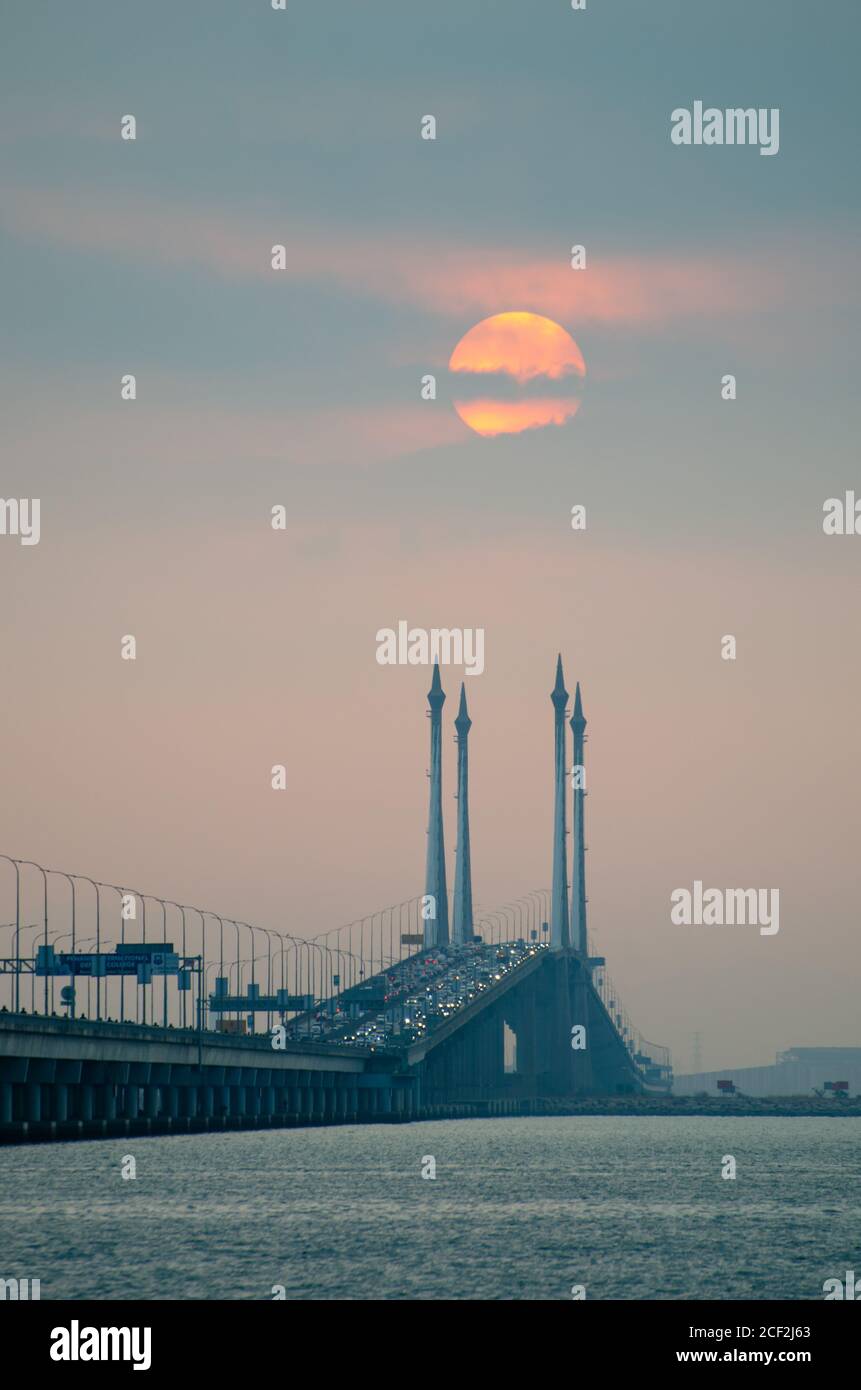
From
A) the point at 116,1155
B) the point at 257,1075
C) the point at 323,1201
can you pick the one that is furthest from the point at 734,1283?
the point at 257,1075

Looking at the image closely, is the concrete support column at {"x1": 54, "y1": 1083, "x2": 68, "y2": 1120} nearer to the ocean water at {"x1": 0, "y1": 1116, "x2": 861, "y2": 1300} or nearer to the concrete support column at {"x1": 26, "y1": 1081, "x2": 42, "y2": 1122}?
the concrete support column at {"x1": 26, "y1": 1081, "x2": 42, "y2": 1122}

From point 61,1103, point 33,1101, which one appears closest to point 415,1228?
point 33,1101

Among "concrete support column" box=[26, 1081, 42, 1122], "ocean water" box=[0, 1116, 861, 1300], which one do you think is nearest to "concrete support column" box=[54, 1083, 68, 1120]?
"concrete support column" box=[26, 1081, 42, 1122]

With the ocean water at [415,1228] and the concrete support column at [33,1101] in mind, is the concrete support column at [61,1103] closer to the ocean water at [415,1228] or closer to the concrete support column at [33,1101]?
the concrete support column at [33,1101]

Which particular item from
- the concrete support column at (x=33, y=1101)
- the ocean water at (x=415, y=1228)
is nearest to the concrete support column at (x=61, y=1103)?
the concrete support column at (x=33, y=1101)

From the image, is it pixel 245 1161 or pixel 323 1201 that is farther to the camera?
pixel 245 1161
